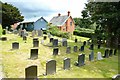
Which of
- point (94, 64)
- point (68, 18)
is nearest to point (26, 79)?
point (94, 64)

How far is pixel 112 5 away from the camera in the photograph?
21922mm

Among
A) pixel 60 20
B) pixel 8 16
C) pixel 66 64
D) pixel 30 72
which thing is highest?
pixel 8 16

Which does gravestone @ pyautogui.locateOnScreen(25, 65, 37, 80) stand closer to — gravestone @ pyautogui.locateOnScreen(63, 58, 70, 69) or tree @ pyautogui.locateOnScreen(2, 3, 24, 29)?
gravestone @ pyautogui.locateOnScreen(63, 58, 70, 69)

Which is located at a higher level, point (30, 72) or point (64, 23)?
point (64, 23)

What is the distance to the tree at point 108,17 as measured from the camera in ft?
69.4

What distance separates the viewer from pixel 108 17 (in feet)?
68.0

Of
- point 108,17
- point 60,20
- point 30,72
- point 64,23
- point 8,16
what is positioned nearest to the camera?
point 30,72

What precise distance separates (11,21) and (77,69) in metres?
36.6

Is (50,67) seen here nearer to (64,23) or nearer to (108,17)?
(108,17)

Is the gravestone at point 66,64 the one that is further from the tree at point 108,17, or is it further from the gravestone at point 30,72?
the tree at point 108,17

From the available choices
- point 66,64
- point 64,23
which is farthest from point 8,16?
point 66,64

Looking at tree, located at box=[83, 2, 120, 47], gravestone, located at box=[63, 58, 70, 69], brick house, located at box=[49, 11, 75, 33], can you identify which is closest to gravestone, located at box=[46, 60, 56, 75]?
gravestone, located at box=[63, 58, 70, 69]

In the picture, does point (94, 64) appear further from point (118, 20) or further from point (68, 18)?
point (68, 18)

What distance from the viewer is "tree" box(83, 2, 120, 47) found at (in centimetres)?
2115
